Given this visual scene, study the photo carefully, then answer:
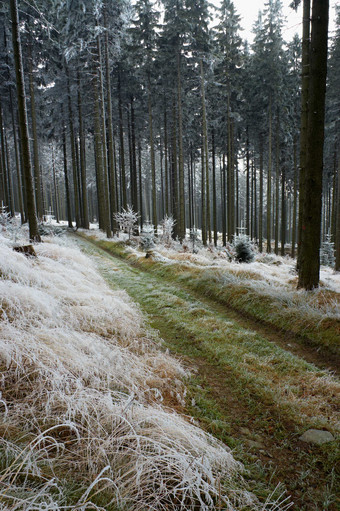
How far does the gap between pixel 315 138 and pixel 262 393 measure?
5.23 metres

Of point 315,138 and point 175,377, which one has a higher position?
point 315,138

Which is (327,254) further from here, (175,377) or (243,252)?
(175,377)

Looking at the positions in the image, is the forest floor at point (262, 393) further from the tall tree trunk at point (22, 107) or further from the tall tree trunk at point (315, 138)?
the tall tree trunk at point (22, 107)

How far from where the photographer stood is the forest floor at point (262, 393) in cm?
240

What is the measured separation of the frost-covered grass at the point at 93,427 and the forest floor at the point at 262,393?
0.32 meters

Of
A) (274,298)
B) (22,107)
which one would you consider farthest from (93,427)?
(22,107)

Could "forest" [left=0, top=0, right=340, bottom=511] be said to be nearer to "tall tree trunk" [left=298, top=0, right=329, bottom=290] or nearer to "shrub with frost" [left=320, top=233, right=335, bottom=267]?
"tall tree trunk" [left=298, top=0, right=329, bottom=290]

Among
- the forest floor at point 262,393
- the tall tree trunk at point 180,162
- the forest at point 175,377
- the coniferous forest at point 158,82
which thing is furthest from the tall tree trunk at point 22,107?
the tall tree trunk at point 180,162

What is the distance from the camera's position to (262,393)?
3439mm

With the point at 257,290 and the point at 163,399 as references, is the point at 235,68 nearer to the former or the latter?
the point at 257,290

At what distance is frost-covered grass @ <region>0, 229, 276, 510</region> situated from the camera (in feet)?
5.67

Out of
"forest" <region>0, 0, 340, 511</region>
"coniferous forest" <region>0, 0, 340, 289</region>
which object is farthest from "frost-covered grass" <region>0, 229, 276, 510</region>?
"coniferous forest" <region>0, 0, 340, 289</region>

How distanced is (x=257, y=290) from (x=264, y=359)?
9.09 feet

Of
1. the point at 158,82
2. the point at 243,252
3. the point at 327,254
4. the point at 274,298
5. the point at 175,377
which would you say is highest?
the point at 158,82
